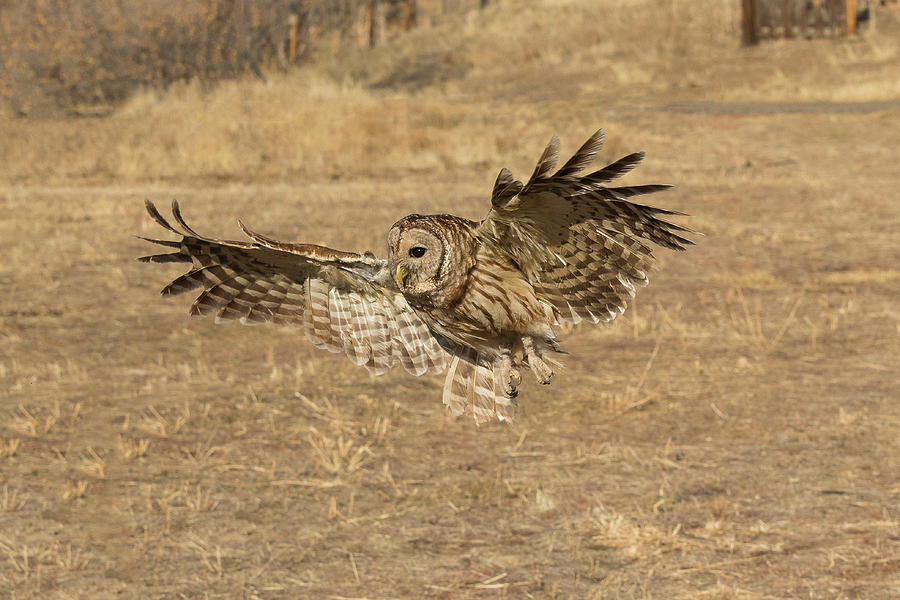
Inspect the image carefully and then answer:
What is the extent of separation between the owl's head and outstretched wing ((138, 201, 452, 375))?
425mm

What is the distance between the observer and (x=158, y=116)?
2391cm

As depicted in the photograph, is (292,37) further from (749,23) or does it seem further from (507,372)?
(507,372)

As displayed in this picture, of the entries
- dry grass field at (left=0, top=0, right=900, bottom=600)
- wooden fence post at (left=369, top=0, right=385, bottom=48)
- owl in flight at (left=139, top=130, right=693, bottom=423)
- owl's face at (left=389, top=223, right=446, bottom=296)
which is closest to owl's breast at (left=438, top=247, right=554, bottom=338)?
owl in flight at (left=139, top=130, right=693, bottom=423)

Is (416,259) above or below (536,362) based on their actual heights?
above

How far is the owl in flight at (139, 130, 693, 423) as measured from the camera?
3.89 meters

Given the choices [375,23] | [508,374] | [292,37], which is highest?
[375,23]

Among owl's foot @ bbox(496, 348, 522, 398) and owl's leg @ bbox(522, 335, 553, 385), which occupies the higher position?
owl's leg @ bbox(522, 335, 553, 385)

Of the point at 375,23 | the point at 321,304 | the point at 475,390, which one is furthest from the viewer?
the point at 375,23

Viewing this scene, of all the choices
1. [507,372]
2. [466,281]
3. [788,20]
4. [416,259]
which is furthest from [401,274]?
[788,20]

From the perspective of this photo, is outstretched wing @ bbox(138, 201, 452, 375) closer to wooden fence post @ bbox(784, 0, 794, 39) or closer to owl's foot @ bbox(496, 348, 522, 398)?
owl's foot @ bbox(496, 348, 522, 398)

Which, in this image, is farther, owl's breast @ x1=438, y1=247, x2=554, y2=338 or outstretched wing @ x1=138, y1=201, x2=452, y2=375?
outstretched wing @ x1=138, y1=201, x2=452, y2=375

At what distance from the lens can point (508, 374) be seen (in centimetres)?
445

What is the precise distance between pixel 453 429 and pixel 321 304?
3.10 metres

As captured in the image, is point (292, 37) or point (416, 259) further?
point (292, 37)
